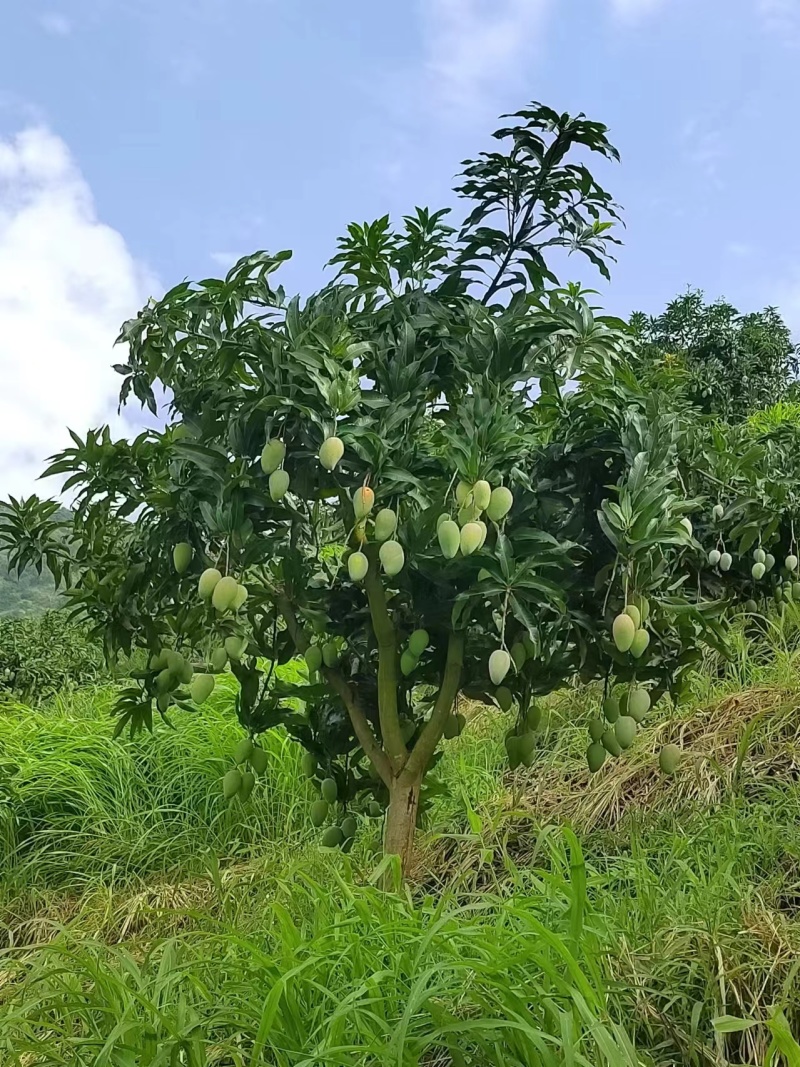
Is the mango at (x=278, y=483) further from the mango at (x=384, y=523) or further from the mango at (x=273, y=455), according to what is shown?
the mango at (x=384, y=523)

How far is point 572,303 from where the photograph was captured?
1663mm

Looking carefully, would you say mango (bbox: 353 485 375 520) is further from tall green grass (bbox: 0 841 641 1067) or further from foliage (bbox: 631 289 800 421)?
foliage (bbox: 631 289 800 421)

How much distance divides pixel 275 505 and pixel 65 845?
227 cm

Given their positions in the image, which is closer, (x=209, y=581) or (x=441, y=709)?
(x=209, y=581)

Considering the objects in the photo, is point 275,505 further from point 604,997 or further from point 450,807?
point 450,807

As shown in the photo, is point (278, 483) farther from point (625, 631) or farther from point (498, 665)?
point (625, 631)

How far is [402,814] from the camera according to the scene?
1.82 meters

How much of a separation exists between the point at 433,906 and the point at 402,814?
22 cm

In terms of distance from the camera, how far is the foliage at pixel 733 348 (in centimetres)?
965

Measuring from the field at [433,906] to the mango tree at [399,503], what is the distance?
1.03 feet

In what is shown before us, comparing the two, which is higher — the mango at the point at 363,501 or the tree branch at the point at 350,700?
the mango at the point at 363,501

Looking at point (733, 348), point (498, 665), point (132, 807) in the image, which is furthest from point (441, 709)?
point (733, 348)

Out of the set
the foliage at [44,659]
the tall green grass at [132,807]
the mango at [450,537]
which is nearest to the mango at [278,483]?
the mango at [450,537]

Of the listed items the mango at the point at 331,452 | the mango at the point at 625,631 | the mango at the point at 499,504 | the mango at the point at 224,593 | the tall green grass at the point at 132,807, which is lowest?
the tall green grass at the point at 132,807
